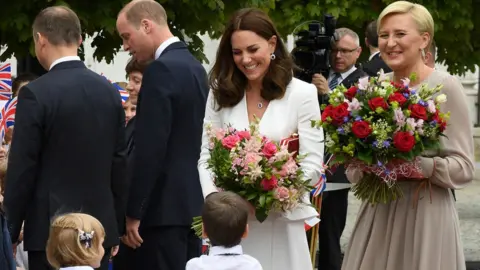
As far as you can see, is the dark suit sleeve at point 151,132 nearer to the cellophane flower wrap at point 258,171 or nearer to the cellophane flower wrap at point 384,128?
the cellophane flower wrap at point 258,171

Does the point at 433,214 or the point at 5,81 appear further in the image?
the point at 5,81

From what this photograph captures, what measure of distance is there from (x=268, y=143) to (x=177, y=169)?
4.63 ft

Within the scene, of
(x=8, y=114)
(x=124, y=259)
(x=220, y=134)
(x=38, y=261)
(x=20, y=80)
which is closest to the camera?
(x=220, y=134)

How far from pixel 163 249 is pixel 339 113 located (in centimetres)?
182

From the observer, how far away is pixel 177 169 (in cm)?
724

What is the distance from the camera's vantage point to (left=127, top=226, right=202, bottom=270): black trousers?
7246mm

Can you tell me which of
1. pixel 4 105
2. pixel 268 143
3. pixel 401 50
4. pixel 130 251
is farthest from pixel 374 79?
pixel 4 105

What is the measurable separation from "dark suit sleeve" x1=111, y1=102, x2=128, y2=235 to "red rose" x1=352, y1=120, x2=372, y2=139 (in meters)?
1.61

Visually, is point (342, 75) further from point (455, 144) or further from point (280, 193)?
point (280, 193)

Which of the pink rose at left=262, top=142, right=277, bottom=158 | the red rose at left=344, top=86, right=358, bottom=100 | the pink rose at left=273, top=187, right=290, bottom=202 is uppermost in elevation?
the red rose at left=344, top=86, right=358, bottom=100

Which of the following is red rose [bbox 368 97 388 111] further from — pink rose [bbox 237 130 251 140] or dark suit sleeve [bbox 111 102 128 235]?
dark suit sleeve [bbox 111 102 128 235]

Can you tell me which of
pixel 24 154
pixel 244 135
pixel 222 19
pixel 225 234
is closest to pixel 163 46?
pixel 24 154

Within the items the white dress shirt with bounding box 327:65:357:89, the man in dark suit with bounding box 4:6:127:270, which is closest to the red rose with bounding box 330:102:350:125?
the man in dark suit with bounding box 4:6:127:270

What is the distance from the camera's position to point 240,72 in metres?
6.43
